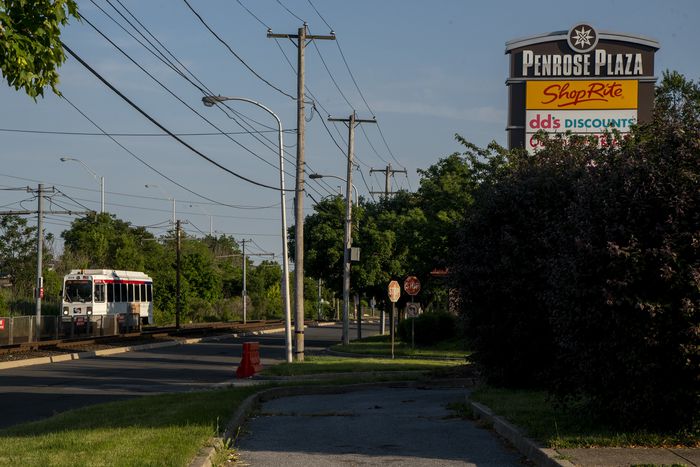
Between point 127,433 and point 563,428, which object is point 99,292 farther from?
point 563,428

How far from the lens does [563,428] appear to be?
12414 millimetres

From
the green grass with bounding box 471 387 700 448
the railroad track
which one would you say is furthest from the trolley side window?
the green grass with bounding box 471 387 700 448

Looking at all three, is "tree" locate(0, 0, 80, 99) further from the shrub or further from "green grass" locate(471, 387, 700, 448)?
the shrub

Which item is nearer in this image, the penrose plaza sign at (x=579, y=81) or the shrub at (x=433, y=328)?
the penrose plaza sign at (x=579, y=81)

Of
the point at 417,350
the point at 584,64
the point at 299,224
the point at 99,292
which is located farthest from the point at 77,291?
the point at 584,64

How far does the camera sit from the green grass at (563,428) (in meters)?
11.1

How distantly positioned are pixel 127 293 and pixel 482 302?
40.4 m

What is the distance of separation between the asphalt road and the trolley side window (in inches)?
429

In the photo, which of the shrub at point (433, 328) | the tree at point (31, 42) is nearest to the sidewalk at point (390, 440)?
the tree at point (31, 42)

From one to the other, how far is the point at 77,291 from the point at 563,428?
4280 centimetres

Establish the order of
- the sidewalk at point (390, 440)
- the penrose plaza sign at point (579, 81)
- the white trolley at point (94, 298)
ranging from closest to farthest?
the sidewalk at point (390, 440) → the penrose plaza sign at point (579, 81) → the white trolley at point (94, 298)

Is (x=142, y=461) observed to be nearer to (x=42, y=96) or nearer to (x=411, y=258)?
Result: (x=42, y=96)

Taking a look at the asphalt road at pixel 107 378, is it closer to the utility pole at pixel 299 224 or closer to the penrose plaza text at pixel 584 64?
the utility pole at pixel 299 224

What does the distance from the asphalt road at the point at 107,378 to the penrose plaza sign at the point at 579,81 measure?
1182 centimetres
